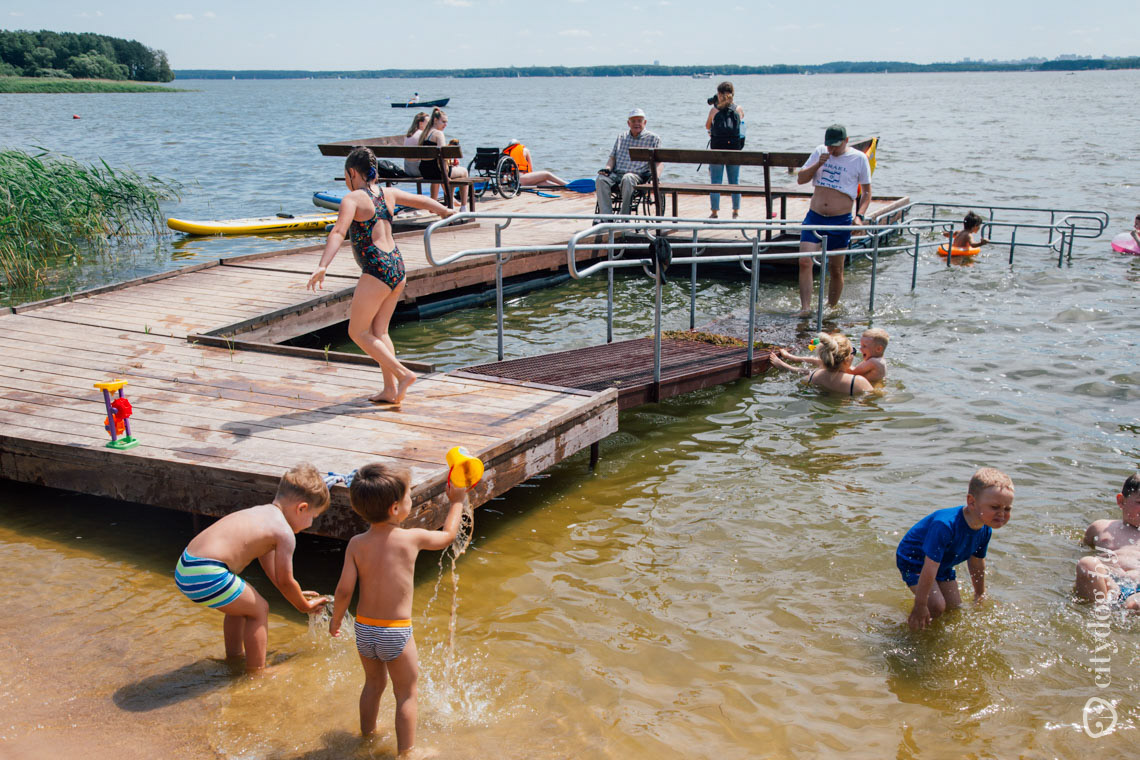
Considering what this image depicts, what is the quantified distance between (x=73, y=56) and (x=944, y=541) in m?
134

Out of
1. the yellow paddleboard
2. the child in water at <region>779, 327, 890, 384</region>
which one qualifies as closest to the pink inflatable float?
the child in water at <region>779, 327, 890, 384</region>

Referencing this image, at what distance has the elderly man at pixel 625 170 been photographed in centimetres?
1284

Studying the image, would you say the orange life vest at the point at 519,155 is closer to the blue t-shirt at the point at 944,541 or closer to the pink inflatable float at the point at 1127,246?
the pink inflatable float at the point at 1127,246

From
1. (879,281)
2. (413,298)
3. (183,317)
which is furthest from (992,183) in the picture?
(183,317)

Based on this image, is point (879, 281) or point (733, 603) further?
point (879, 281)

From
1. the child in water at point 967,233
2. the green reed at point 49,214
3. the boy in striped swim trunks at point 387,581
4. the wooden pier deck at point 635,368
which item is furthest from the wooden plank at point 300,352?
the child in water at point 967,233

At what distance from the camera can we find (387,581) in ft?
11.9

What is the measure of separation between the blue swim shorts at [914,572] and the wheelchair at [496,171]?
12401 millimetres

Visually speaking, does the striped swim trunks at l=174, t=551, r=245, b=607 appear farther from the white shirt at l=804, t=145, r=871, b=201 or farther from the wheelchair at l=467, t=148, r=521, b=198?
the wheelchair at l=467, t=148, r=521, b=198

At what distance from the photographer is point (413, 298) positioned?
11.0 metres

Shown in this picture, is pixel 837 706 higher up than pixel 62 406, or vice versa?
pixel 62 406

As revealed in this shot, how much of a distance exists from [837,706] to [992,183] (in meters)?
25.5

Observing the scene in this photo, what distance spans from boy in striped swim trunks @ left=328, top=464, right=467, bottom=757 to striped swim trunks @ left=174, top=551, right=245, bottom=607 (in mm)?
587

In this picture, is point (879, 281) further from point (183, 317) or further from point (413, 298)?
point (183, 317)
